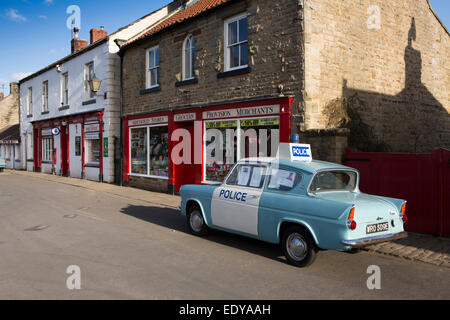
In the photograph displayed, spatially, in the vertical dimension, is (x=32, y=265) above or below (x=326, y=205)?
below

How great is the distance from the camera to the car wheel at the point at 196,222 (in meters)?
7.30

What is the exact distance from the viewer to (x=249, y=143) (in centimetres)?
1104

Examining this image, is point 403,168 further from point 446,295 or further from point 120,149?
point 120,149

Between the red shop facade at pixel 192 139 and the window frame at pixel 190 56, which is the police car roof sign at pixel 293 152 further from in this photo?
the window frame at pixel 190 56

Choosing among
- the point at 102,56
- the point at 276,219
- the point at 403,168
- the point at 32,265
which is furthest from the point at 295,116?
the point at 102,56

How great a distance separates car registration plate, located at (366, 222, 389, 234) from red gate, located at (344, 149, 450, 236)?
2.80 m

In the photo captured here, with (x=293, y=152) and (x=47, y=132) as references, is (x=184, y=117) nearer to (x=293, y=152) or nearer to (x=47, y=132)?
(x=293, y=152)

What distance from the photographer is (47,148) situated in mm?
24953

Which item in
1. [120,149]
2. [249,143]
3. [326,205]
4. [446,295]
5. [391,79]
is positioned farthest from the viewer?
[120,149]

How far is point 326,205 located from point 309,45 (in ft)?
18.8

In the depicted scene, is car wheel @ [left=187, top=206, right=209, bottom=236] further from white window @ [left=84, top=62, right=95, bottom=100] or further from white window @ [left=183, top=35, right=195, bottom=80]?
white window @ [left=84, top=62, right=95, bottom=100]

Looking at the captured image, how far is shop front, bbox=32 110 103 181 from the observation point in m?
18.8

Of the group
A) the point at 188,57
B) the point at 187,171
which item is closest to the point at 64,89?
the point at 188,57
